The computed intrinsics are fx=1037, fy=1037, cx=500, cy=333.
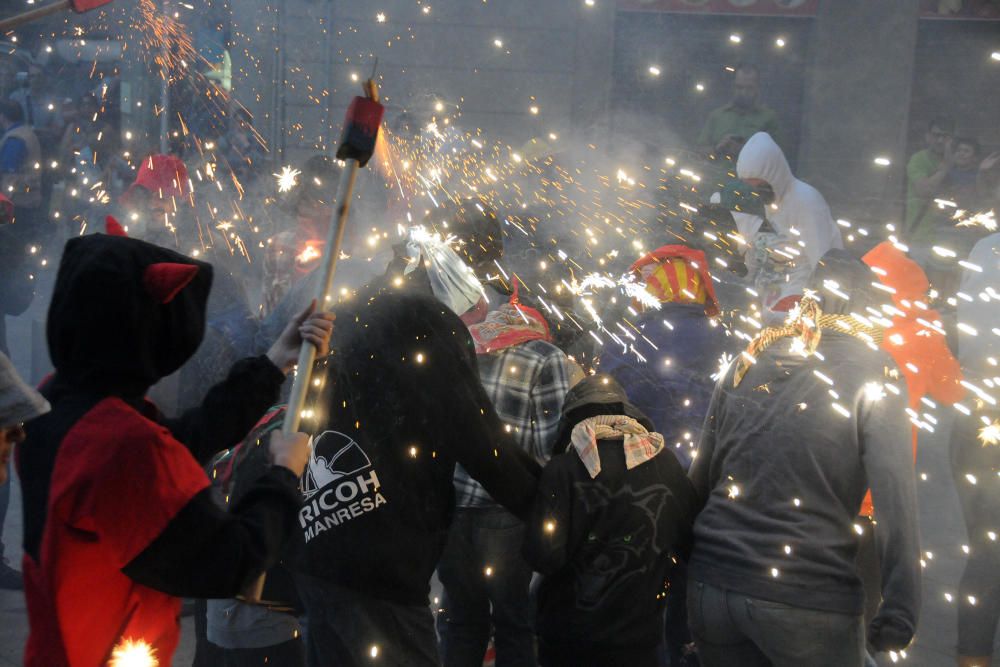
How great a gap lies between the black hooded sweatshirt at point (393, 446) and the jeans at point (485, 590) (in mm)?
896

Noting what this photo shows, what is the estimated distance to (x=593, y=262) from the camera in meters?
7.80

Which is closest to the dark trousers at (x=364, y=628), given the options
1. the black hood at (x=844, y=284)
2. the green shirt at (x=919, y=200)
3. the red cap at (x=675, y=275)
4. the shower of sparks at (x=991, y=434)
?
the black hood at (x=844, y=284)

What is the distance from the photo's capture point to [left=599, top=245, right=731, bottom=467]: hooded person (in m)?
4.66

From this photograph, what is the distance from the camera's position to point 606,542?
3465 millimetres

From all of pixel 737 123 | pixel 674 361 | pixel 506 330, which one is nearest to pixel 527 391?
pixel 506 330

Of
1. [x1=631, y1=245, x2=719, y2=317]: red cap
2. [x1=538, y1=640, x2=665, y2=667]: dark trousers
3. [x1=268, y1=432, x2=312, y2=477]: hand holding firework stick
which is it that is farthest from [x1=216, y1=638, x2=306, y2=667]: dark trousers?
[x1=631, y1=245, x2=719, y2=317]: red cap

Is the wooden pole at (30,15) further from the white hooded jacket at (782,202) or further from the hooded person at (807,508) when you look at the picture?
the white hooded jacket at (782,202)

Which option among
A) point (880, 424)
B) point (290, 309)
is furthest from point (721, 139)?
point (880, 424)

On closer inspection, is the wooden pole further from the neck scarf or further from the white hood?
the white hood

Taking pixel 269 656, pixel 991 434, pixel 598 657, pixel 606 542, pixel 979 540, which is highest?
pixel 606 542

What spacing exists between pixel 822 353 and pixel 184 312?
2.09 meters

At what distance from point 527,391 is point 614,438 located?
2.09 ft

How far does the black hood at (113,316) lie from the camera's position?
219cm

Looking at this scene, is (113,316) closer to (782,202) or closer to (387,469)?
(387,469)
